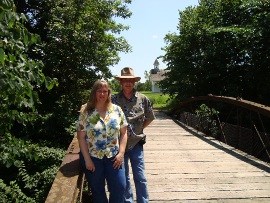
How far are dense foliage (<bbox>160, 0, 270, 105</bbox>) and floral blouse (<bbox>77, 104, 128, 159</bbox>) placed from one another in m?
10.6

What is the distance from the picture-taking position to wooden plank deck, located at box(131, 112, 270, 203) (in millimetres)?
3883

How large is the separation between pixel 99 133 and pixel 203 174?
251cm

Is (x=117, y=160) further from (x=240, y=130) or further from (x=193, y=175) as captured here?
(x=240, y=130)

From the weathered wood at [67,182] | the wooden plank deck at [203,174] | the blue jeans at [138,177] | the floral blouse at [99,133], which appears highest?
the floral blouse at [99,133]

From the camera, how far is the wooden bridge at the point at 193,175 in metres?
2.66

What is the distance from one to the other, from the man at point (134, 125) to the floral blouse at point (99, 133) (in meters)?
0.51

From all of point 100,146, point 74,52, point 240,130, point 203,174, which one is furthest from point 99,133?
point 74,52

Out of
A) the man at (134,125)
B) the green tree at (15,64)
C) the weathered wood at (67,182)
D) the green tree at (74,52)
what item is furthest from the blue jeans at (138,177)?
the green tree at (74,52)

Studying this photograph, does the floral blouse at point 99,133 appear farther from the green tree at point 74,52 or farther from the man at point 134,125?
the green tree at point 74,52

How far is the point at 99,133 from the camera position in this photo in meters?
2.84

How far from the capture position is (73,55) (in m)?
11.1

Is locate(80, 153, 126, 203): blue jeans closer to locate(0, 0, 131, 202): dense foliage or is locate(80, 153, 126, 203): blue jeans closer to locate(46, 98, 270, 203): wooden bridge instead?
locate(46, 98, 270, 203): wooden bridge

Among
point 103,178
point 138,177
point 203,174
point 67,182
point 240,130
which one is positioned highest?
point 67,182

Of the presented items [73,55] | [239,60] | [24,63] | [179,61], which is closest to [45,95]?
[73,55]
